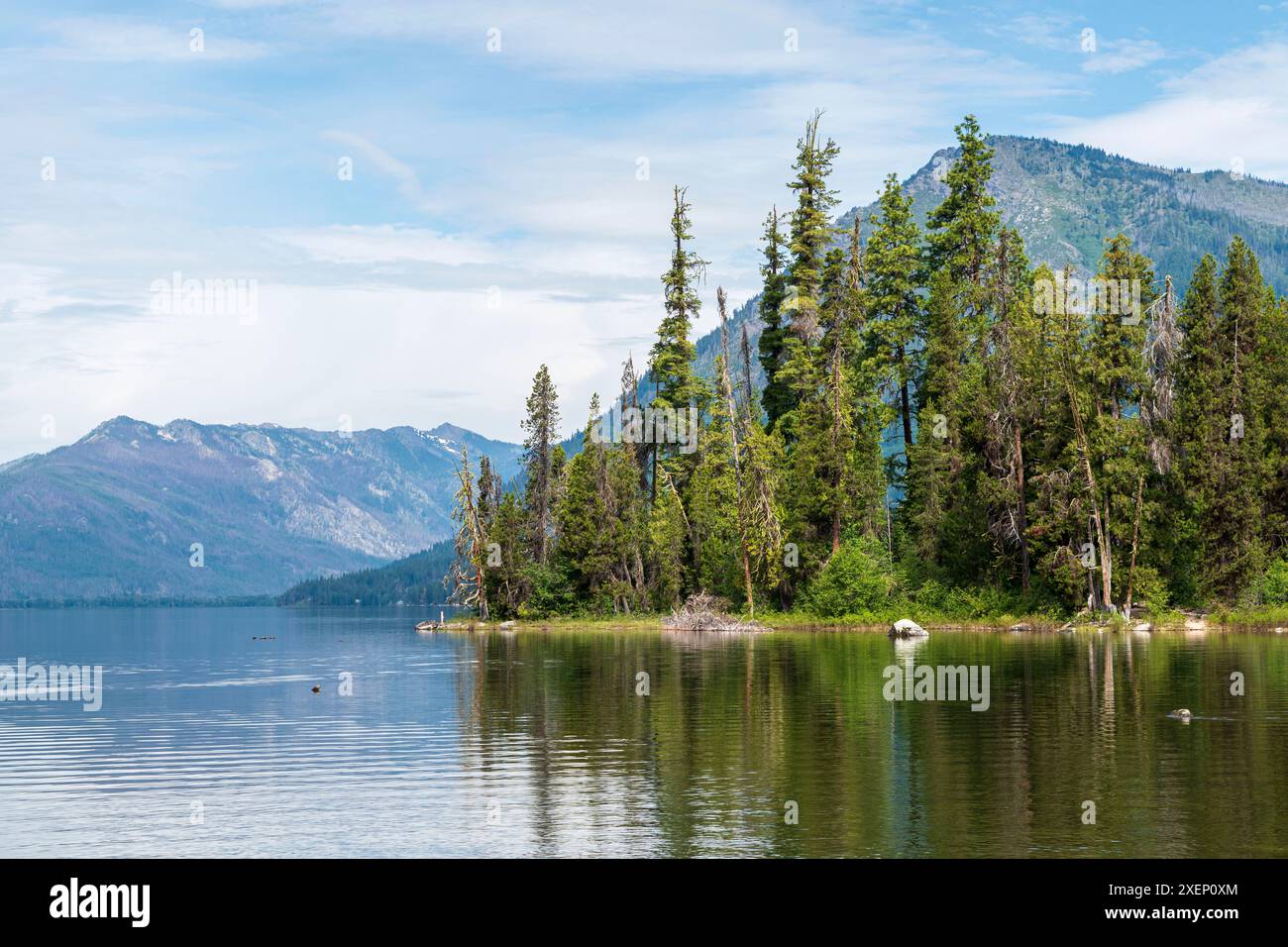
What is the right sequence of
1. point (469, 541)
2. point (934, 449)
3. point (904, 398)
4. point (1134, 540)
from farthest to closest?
point (469, 541)
point (904, 398)
point (934, 449)
point (1134, 540)

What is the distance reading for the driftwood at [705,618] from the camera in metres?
104

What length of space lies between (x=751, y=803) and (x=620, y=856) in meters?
5.20

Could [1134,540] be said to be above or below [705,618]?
above

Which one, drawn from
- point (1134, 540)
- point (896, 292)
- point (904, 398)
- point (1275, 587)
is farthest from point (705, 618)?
point (1275, 587)

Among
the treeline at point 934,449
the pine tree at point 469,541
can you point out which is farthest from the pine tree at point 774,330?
the pine tree at point 469,541

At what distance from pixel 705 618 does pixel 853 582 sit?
1305 centimetres

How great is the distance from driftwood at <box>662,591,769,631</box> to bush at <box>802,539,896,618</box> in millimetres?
5304

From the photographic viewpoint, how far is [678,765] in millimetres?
33000

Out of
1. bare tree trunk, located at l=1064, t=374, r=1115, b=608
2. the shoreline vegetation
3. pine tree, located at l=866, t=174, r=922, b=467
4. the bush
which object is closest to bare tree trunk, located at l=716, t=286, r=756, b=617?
the shoreline vegetation

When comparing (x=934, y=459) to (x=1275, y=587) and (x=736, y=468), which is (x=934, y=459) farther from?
(x=1275, y=587)

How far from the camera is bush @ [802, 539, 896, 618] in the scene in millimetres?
100500

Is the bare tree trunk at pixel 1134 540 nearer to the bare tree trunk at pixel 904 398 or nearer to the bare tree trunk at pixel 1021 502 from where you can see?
the bare tree trunk at pixel 1021 502

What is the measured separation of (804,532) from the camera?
105 metres

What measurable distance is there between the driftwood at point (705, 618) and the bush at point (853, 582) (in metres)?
5.30
